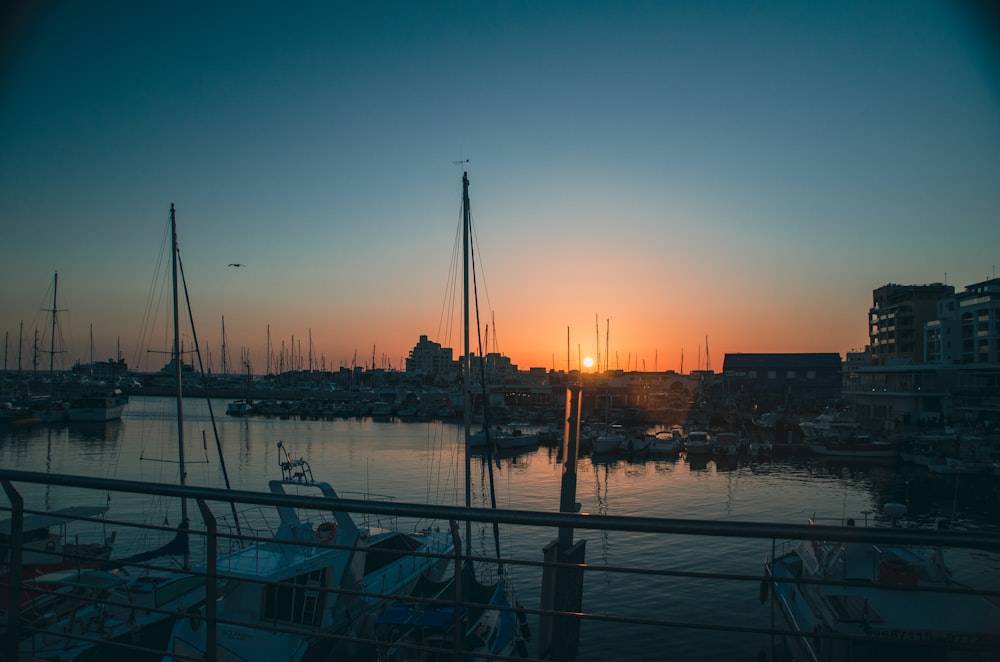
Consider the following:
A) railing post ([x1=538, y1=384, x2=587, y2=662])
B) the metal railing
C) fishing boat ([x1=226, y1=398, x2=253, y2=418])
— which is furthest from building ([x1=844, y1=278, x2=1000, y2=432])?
fishing boat ([x1=226, y1=398, x2=253, y2=418])

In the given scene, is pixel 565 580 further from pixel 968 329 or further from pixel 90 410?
pixel 90 410

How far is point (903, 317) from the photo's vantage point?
69.2 m

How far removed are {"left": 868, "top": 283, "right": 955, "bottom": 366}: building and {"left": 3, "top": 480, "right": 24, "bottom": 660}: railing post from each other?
73817mm

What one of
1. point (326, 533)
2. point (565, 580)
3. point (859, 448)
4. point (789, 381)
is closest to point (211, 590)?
point (565, 580)

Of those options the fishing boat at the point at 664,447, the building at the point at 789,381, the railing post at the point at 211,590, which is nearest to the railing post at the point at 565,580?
the railing post at the point at 211,590

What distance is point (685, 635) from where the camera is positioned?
619 inches

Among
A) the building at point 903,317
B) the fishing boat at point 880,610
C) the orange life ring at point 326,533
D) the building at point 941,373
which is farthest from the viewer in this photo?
the building at point 903,317

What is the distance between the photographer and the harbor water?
1681cm

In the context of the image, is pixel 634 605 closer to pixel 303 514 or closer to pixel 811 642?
pixel 811 642

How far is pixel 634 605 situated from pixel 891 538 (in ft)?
56.2

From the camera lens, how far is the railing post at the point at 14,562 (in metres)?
2.70

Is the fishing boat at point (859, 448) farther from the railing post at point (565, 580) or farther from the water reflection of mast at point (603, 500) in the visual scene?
the railing post at point (565, 580)

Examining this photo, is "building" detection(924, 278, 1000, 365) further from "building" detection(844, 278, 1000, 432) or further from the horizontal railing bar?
the horizontal railing bar

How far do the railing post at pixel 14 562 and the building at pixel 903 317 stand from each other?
242 ft
